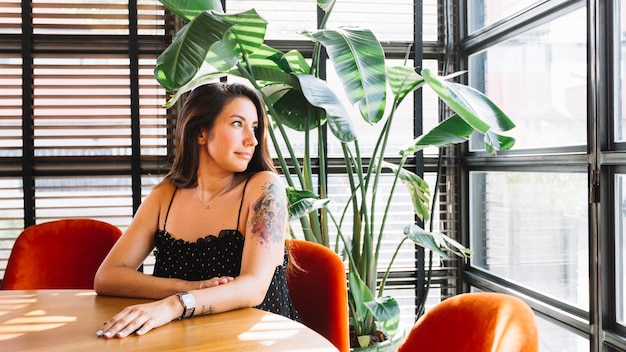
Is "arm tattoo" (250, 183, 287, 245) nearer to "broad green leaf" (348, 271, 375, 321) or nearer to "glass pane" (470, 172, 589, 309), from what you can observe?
"broad green leaf" (348, 271, 375, 321)

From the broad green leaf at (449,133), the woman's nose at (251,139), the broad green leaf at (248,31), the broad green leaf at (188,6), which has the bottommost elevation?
the woman's nose at (251,139)

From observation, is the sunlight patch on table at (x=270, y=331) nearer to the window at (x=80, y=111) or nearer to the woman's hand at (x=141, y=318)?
the woman's hand at (x=141, y=318)

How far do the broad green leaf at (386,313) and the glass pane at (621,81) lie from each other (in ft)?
3.45

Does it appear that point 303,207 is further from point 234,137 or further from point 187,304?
point 187,304

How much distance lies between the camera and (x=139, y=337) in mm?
1372

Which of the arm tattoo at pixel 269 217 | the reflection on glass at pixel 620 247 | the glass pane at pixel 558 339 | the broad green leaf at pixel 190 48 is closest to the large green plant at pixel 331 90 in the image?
the broad green leaf at pixel 190 48

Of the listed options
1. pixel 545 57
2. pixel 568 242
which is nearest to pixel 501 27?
pixel 545 57

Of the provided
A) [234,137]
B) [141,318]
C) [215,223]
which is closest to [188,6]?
[234,137]

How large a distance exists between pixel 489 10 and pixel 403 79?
1.04 m

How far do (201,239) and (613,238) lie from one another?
150 centimetres

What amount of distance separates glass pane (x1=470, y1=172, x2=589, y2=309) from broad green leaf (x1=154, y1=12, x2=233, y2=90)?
1531mm

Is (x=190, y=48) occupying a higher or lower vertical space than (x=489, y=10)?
lower

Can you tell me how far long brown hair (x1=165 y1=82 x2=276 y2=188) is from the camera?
2078 millimetres

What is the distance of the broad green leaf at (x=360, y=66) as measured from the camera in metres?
2.31
